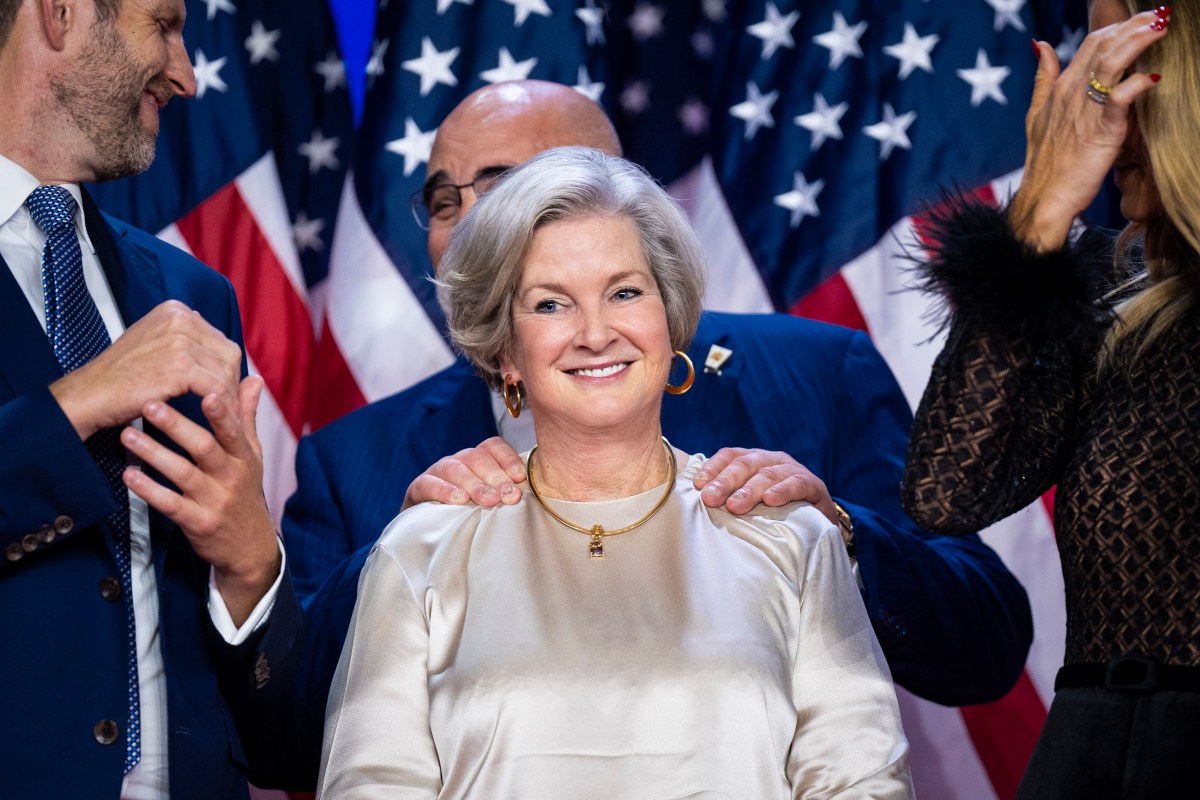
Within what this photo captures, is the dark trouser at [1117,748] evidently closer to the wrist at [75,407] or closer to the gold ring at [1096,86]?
the gold ring at [1096,86]

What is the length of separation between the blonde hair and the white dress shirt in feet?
4.65

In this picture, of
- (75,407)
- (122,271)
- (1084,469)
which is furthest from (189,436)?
(1084,469)

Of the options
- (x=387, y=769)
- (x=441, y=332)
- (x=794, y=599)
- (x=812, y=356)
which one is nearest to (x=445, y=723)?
(x=387, y=769)

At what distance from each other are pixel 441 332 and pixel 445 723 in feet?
6.43

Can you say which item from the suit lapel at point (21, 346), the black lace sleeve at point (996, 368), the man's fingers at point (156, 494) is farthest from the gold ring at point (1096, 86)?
the suit lapel at point (21, 346)

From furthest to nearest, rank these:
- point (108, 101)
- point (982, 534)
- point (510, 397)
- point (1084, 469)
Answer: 1. point (982, 534)
2. point (510, 397)
3. point (108, 101)
4. point (1084, 469)

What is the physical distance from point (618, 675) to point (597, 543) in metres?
0.26

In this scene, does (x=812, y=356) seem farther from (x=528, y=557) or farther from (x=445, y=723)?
(x=445, y=723)

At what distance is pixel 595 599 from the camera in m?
2.37

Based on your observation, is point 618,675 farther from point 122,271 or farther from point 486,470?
point 122,271

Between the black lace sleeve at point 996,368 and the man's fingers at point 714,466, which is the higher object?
the black lace sleeve at point 996,368

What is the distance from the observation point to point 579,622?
2.34m

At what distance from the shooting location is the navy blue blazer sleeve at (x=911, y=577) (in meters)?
2.72

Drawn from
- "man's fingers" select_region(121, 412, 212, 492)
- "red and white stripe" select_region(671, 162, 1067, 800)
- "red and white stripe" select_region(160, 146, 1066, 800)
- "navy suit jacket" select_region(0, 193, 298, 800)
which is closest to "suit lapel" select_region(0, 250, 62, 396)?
"navy suit jacket" select_region(0, 193, 298, 800)
